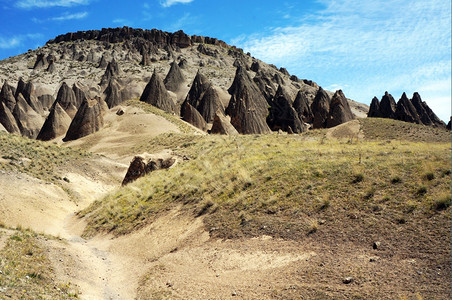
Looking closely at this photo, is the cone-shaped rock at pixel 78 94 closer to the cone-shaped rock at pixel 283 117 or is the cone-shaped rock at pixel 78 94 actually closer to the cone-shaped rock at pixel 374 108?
the cone-shaped rock at pixel 283 117

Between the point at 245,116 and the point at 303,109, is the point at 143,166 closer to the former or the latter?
the point at 245,116

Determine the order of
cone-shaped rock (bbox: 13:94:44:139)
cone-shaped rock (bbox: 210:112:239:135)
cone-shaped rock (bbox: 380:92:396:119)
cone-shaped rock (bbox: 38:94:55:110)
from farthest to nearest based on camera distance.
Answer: cone-shaped rock (bbox: 38:94:55:110), cone-shaped rock (bbox: 380:92:396:119), cone-shaped rock (bbox: 13:94:44:139), cone-shaped rock (bbox: 210:112:239:135)

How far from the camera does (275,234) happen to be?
10.4 metres

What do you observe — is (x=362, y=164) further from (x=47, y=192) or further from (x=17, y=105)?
(x=17, y=105)

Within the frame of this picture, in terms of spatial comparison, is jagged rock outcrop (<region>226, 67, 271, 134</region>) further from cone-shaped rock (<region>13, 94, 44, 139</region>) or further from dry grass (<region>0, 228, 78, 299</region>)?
dry grass (<region>0, 228, 78, 299</region>)

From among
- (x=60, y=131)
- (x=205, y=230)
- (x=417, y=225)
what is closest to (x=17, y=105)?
(x=60, y=131)

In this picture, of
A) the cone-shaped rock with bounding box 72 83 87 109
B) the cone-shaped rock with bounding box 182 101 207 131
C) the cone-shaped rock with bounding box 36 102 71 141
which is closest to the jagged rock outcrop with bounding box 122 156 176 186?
the cone-shaped rock with bounding box 182 101 207 131

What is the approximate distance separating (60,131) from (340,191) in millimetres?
51685

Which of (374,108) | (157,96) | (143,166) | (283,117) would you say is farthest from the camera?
(374,108)

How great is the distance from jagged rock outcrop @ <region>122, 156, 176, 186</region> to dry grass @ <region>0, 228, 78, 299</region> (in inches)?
469

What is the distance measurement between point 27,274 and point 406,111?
2570 inches

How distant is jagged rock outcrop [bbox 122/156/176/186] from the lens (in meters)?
23.7

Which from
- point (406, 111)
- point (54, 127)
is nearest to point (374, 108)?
point (406, 111)

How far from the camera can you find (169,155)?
83.9ft
